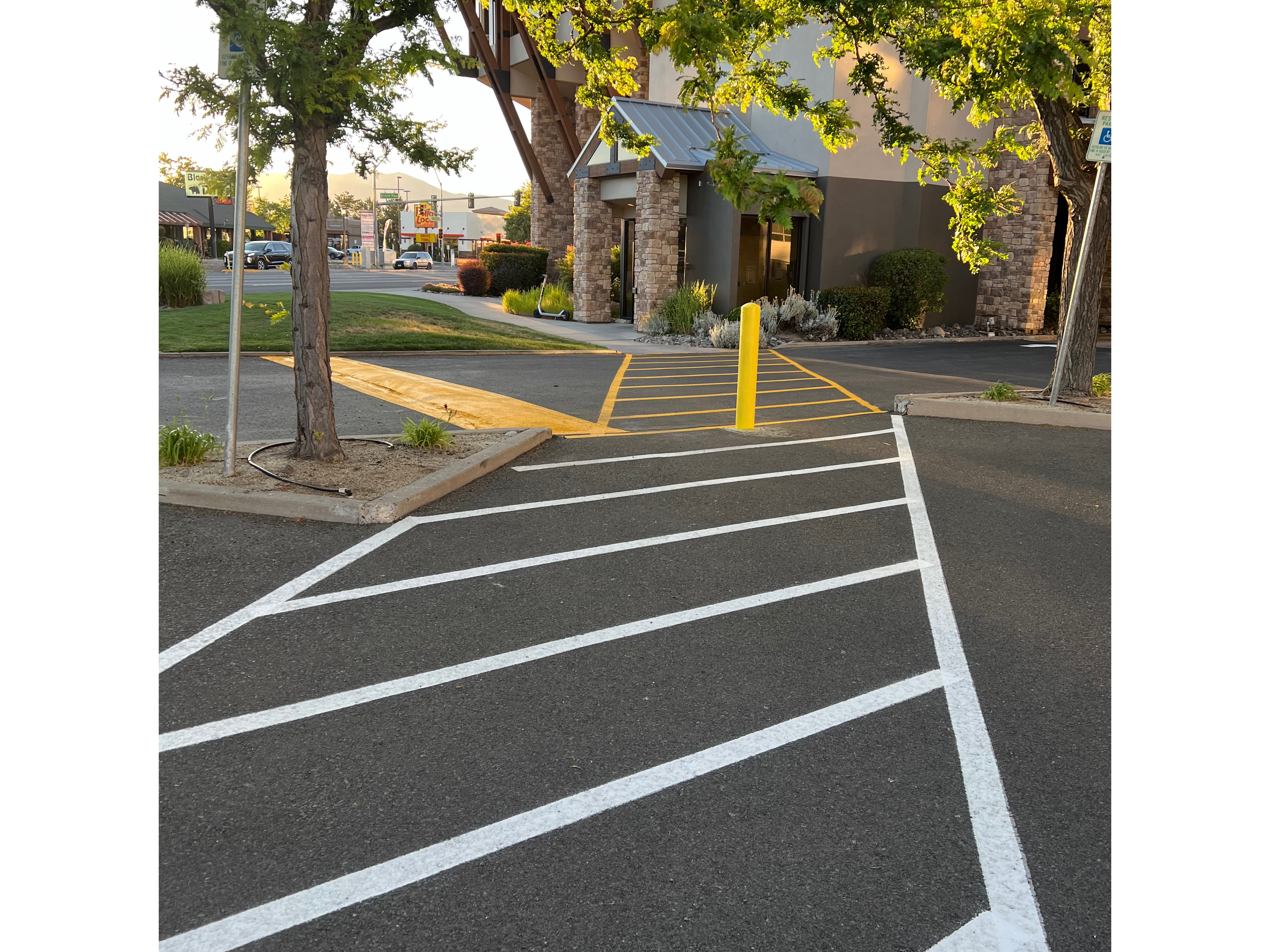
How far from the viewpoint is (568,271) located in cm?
2970

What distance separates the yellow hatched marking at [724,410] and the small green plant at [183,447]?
15.7 ft

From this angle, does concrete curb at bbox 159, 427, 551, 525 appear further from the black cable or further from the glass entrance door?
the glass entrance door

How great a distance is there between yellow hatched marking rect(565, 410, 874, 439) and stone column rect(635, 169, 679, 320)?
1113 cm

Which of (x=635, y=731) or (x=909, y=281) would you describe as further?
(x=909, y=281)

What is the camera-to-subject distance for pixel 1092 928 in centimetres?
277

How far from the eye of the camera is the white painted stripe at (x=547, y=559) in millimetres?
5285

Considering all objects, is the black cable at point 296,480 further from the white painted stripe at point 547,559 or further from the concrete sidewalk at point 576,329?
the concrete sidewalk at point 576,329

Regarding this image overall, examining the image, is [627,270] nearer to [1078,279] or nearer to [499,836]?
[1078,279]

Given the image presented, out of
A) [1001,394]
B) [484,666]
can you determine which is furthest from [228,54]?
[1001,394]

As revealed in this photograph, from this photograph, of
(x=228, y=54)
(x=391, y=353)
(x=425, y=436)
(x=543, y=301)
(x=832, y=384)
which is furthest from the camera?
(x=543, y=301)

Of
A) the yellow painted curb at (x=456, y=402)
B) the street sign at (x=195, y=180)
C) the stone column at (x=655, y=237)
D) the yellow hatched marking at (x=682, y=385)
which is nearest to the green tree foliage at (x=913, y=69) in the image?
the yellow painted curb at (x=456, y=402)

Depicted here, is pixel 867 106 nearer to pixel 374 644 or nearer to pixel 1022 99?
pixel 1022 99

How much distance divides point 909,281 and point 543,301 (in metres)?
9.84

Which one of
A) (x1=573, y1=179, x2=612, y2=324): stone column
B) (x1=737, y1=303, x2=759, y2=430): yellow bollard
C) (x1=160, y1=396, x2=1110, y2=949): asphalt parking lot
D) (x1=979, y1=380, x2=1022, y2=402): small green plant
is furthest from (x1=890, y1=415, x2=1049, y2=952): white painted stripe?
(x1=573, y1=179, x2=612, y2=324): stone column
